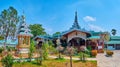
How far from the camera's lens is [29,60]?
1096 inches

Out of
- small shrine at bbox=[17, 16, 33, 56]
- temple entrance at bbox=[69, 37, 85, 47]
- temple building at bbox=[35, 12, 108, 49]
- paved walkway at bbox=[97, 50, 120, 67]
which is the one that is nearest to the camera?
paved walkway at bbox=[97, 50, 120, 67]

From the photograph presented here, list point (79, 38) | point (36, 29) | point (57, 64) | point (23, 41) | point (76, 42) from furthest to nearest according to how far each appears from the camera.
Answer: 1. point (36, 29)
2. point (76, 42)
3. point (79, 38)
4. point (23, 41)
5. point (57, 64)

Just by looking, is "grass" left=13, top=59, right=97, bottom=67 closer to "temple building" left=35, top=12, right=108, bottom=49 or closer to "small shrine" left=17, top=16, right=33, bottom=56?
"small shrine" left=17, top=16, right=33, bottom=56

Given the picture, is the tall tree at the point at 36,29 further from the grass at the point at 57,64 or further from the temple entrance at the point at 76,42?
the grass at the point at 57,64

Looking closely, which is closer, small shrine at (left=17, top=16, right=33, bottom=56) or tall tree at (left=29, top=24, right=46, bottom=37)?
small shrine at (left=17, top=16, right=33, bottom=56)

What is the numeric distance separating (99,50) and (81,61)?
10.3 meters

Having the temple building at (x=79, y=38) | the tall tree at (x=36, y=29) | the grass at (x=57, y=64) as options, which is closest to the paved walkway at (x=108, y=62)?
the grass at (x=57, y=64)

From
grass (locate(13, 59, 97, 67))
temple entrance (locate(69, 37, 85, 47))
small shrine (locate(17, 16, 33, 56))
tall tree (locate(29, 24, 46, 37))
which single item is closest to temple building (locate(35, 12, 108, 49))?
temple entrance (locate(69, 37, 85, 47))

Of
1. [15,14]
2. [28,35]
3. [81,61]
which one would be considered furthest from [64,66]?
[15,14]

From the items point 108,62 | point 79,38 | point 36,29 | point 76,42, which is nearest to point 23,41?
point 79,38

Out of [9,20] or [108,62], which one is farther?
[9,20]

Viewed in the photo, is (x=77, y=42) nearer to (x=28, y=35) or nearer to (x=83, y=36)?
(x=83, y=36)

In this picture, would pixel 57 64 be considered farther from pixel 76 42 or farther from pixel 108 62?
pixel 76 42

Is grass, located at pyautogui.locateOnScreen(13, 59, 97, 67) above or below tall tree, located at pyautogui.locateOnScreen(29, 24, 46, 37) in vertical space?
below
